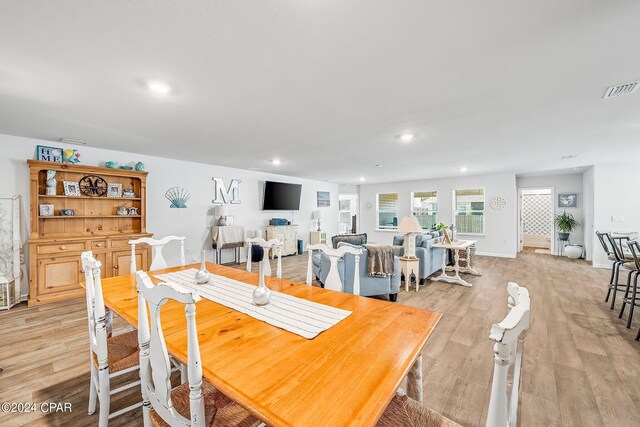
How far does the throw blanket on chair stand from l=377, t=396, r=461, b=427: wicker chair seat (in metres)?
2.49

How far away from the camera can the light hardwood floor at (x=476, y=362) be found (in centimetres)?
171

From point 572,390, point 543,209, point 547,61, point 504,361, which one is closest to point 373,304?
point 504,361

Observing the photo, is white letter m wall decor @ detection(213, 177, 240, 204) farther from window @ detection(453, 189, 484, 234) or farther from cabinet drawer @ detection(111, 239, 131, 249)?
window @ detection(453, 189, 484, 234)

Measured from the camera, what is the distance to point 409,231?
409 centimetres

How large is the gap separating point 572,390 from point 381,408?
84.6 inches

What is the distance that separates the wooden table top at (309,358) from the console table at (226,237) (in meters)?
4.09

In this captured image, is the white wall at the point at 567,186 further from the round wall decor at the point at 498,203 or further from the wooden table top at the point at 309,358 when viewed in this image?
the wooden table top at the point at 309,358

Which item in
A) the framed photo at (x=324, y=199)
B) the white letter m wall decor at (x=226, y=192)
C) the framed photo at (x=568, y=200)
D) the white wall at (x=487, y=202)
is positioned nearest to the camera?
the white letter m wall decor at (x=226, y=192)

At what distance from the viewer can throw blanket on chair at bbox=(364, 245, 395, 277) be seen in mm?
3578

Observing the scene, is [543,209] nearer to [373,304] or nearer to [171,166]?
[373,304]

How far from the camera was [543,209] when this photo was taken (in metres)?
9.09

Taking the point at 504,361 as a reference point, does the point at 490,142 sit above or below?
above

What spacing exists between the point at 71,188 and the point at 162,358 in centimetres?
450

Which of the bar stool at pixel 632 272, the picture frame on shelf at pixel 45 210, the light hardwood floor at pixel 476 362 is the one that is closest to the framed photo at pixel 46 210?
the picture frame on shelf at pixel 45 210
